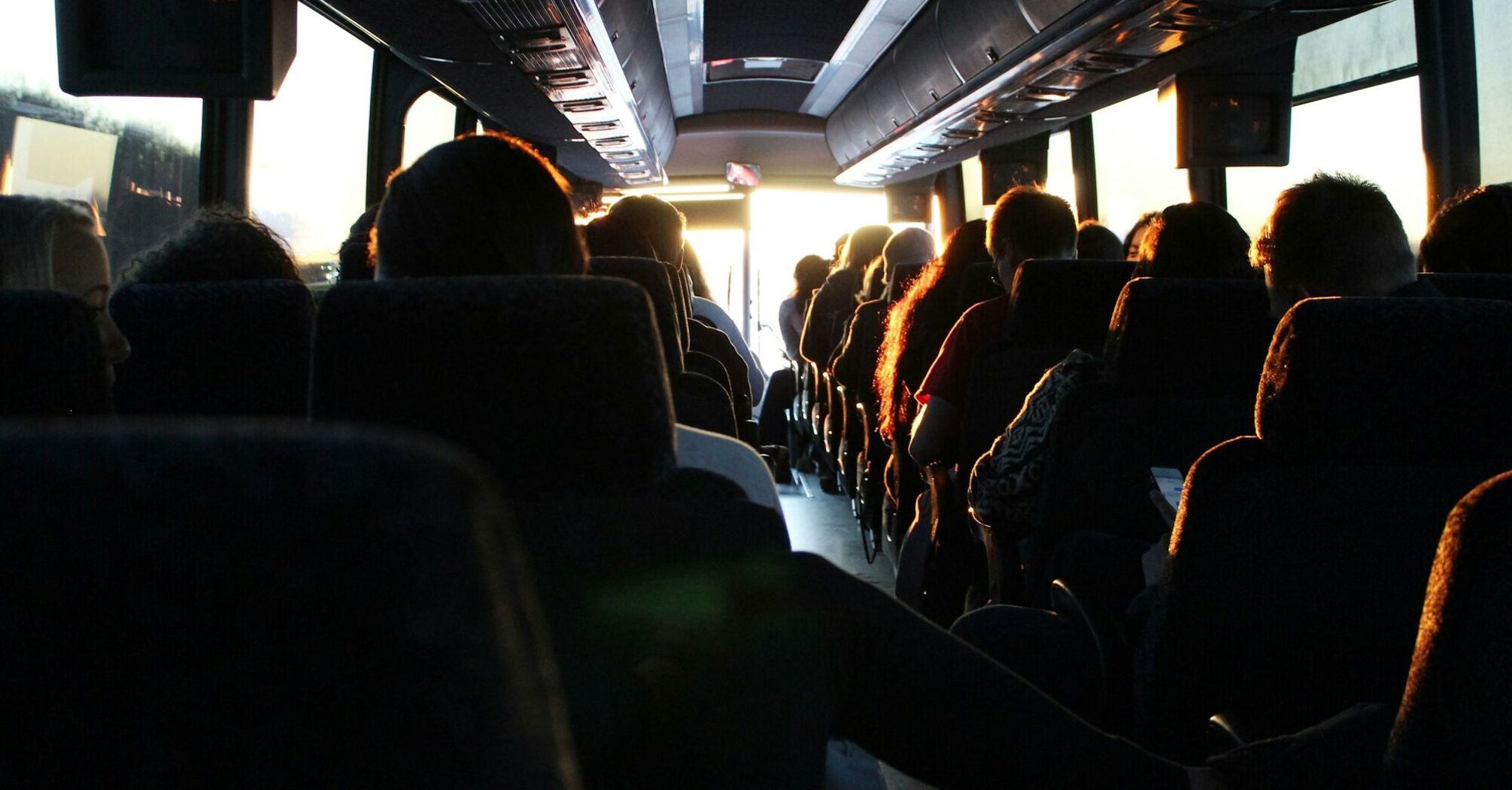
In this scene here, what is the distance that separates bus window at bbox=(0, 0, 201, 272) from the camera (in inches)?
146

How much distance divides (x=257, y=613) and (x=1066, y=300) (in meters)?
3.10

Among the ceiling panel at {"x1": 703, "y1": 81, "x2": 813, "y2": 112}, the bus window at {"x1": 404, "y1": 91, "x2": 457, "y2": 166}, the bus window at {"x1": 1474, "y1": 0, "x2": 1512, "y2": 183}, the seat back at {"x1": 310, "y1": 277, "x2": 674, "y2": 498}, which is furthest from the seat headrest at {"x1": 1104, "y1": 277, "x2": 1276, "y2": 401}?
the ceiling panel at {"x1": 703, "y1": 81, "x2": 813, "y2": 112}

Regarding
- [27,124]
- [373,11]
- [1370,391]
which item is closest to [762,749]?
[1370,391]

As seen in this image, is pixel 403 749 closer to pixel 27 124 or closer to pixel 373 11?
pixel 27 124

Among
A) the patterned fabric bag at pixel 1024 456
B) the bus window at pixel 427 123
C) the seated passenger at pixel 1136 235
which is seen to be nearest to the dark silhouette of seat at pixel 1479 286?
the patterned fabric bag at pixel 1024 456

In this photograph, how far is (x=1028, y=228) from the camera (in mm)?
3855

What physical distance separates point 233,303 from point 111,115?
8.15 feet

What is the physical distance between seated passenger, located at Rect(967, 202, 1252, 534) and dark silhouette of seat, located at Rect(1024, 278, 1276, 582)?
0.27 ft

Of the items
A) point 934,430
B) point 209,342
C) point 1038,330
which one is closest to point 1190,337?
point 1038,330

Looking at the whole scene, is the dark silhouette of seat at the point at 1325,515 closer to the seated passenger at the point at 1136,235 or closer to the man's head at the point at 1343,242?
the man's head at the point at 1343,242

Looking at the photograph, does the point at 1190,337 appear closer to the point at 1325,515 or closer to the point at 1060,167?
the point at 1325,515

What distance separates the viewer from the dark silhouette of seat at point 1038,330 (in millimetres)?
3320

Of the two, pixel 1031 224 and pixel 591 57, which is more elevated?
pixel 591 57

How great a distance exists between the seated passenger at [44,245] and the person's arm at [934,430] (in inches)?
96.6
